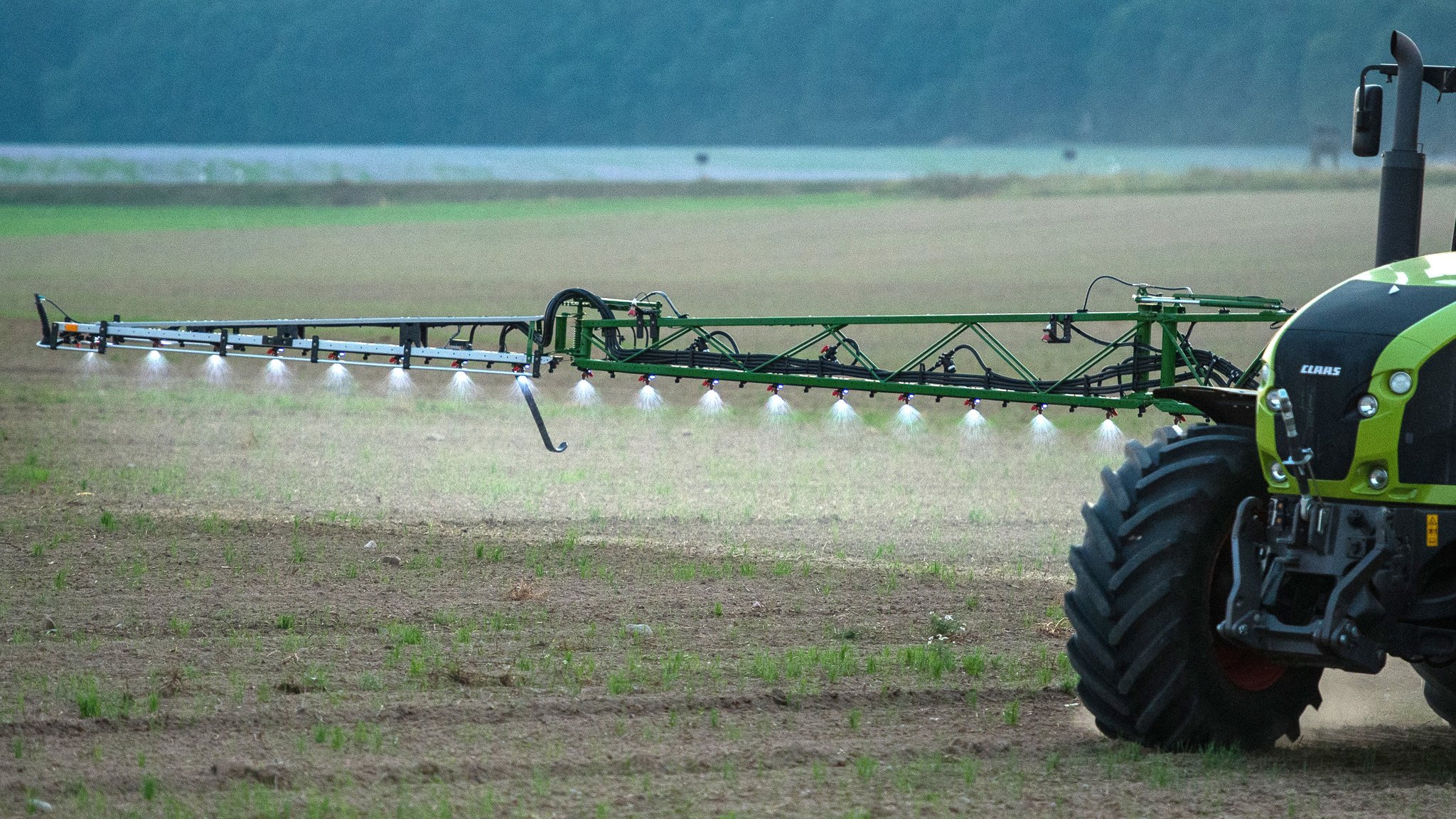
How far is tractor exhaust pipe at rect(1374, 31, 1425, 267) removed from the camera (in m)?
7.86

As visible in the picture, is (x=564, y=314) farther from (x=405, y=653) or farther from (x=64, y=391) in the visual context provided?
(x=64, y=391)

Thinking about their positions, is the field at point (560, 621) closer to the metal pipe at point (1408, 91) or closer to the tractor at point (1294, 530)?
the tractor at point (1294, 530)

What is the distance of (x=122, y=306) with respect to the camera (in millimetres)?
31562

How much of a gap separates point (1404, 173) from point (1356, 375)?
2314 millimetres

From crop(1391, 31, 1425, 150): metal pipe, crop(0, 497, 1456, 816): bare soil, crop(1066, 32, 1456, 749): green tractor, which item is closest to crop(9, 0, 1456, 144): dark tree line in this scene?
crop(0, 497, 1456, 816): bare soil

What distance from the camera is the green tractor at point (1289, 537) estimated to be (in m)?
6.08

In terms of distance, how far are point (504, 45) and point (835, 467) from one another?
10972 cm

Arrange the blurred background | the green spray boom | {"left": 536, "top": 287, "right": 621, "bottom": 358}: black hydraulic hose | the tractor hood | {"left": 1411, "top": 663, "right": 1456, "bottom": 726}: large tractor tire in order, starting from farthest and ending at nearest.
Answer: the blurred background → {"left": 536, "top": 287, "right": 621, "bottom": 358}: black hydraulic hose → the green spray boom → {"left": 1411, "top": 663, "right": 1456, "bottom": 726}: large tractor tire → the tractor hood

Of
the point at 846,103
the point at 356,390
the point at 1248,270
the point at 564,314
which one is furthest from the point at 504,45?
the point at 564,314

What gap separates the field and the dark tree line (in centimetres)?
8424

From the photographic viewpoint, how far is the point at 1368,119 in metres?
7.91

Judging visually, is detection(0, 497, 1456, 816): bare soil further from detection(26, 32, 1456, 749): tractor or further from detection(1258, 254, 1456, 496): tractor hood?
detection(1258, 254, 1456, 496): tractor hood

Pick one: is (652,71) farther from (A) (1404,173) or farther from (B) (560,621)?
(A) (1404,173)

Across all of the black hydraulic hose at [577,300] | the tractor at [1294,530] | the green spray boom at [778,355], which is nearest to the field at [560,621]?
the tractor at [1294,530]
